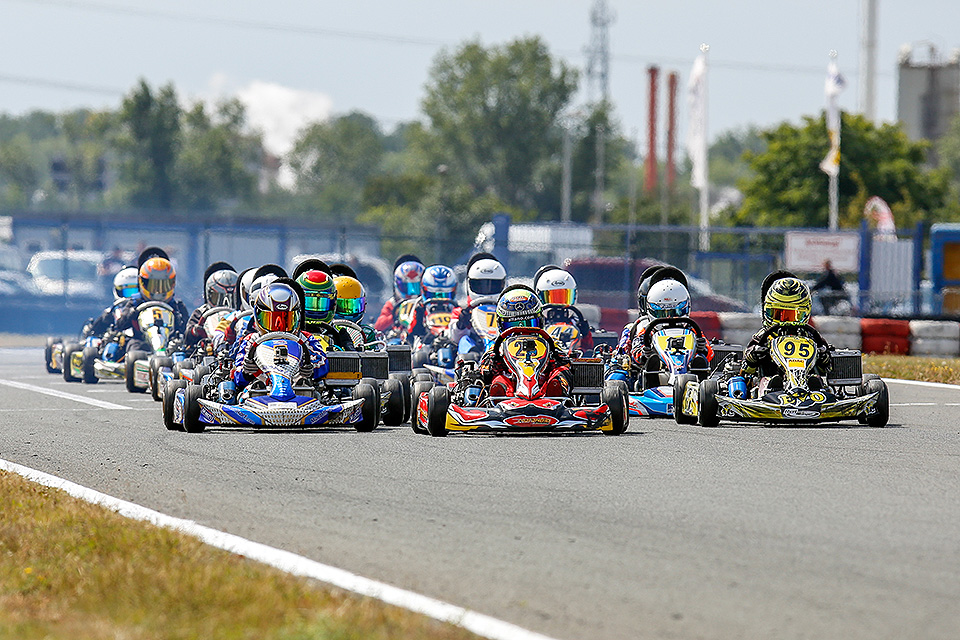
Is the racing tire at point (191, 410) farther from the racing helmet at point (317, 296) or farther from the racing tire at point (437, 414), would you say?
the racing helmet at point (317, 296)

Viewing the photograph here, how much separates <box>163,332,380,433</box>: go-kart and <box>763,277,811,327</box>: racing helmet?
3.44m

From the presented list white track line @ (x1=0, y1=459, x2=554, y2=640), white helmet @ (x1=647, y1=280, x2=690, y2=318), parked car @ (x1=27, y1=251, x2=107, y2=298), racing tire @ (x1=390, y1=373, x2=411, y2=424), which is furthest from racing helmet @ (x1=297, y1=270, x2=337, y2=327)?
parked car @ (x1=27, y1=251, x2=107, y2=298)

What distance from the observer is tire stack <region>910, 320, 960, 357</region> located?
2055 centimetres

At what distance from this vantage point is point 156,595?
212 inches

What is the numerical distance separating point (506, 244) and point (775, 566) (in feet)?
68.3

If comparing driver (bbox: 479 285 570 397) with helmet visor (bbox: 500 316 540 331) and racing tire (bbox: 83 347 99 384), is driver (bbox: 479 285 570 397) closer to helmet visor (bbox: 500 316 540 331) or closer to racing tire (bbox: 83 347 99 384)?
helmet visor (bbox: 500 316 540 331)

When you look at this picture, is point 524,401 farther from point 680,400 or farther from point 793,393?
point 793,393

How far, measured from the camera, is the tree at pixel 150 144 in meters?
69.8

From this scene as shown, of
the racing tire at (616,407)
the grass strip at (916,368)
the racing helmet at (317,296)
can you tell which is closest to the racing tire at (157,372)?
the racing helmet at (317,296)

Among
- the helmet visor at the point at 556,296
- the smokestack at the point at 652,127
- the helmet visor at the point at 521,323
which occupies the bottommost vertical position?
the helmet visor at the point at 521,323


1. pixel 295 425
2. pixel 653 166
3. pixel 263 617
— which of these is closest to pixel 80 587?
pixel 263 617

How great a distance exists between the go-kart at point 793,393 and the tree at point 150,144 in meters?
59.0

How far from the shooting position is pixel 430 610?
524 cm

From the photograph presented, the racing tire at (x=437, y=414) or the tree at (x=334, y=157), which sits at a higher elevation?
the tree at (x=334, y=157)
